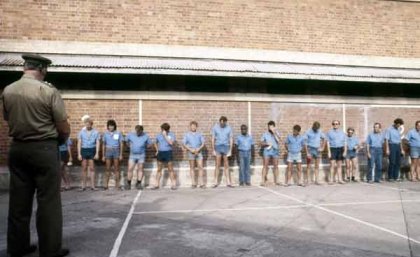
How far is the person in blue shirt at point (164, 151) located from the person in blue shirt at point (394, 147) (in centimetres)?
687

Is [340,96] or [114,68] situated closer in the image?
[114,68]

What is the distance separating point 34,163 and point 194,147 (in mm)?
7334

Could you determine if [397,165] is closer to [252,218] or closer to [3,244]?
[252,218]

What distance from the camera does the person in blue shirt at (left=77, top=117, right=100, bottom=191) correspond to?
1080cm

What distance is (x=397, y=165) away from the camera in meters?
13.0

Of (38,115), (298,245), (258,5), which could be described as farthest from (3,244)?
(258,5)

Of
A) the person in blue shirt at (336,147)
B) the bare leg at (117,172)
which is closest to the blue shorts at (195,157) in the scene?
the bare leg at (117,172)

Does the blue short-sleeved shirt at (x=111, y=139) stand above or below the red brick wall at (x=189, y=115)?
below

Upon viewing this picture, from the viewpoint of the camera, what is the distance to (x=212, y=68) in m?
11.3

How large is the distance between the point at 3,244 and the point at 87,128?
6.17 metres

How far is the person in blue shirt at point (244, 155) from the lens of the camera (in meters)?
11.6

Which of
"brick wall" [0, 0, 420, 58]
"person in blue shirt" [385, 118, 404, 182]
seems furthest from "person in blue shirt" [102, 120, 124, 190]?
"person in blue shirt" [385, 118, 404, 182]

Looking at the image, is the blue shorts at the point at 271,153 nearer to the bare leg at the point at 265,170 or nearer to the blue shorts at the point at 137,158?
the bare leg at the point at 265,170

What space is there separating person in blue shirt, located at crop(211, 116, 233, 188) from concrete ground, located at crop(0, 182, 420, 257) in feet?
4.81
